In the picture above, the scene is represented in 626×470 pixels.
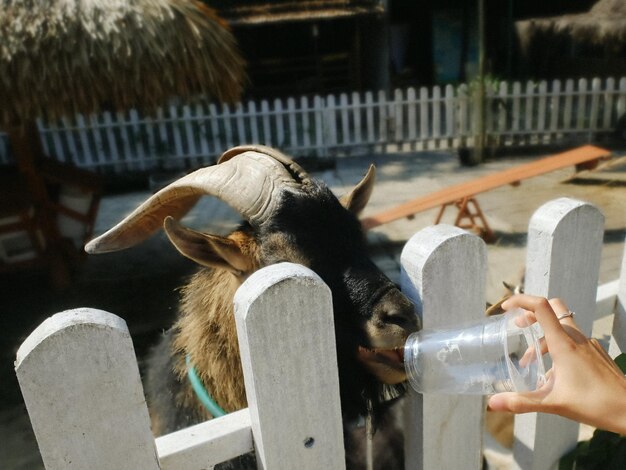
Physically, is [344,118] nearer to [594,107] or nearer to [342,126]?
[342,126]

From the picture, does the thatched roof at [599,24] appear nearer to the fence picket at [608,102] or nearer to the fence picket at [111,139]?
the fence picket at [608,102]

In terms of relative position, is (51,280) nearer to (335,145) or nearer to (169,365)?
(169,365)

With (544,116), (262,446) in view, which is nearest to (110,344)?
(262,446)

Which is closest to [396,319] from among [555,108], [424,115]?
[424,115]

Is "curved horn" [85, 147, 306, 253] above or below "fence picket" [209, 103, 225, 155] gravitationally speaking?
above

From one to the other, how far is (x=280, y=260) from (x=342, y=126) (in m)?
9.49

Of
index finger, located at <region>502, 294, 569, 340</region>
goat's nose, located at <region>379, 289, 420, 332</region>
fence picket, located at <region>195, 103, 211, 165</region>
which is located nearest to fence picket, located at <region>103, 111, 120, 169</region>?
fence picket, located at <region>195, 103, 211, 165</region>

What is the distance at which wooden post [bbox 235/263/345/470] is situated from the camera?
3.75ft

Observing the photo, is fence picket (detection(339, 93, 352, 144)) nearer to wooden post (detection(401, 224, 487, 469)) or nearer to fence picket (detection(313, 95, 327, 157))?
fence picket (detection(313, 95, 327, 157))

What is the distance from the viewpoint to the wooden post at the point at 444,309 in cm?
138

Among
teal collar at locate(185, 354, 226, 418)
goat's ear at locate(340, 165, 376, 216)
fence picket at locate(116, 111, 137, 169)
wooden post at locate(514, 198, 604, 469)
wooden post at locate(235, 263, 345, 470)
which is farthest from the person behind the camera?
fence picket at locate(116, 111, 137, 169)

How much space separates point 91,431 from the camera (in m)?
1.14

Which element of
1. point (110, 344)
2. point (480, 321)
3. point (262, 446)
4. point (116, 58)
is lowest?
point (262, 446)

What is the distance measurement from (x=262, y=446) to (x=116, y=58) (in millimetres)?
4591
